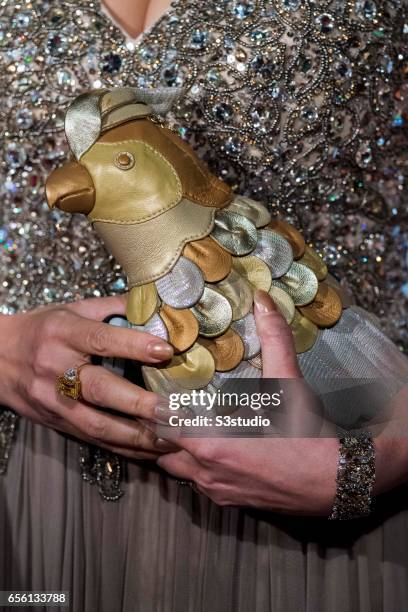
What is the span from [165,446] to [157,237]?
0.21m

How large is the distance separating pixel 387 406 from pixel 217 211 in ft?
0.80

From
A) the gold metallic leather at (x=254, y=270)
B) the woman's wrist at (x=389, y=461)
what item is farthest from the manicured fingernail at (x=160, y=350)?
the woman's wrist at (x=389, y=461)

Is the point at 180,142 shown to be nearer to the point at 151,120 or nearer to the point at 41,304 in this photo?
the point at 151,120

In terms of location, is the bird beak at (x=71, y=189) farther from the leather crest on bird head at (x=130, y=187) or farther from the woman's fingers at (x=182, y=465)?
the woman's fingers at (x=182, y=465)

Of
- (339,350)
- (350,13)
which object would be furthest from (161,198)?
(350,13)

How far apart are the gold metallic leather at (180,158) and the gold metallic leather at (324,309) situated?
0.12 meters

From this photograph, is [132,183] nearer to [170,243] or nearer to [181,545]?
[170,243]

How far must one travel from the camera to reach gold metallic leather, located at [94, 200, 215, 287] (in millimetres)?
691

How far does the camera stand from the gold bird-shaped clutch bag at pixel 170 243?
0.69 metres

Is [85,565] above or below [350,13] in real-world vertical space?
below

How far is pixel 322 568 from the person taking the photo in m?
0.82

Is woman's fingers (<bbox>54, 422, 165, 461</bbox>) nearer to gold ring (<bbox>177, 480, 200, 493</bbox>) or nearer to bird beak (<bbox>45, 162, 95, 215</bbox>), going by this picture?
gold ring (<bbox>177, 480, 200, 493</bbox>)

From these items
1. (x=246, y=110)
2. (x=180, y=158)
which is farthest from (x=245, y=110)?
(x=180, y=158)

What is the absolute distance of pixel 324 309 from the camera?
0.74 m
